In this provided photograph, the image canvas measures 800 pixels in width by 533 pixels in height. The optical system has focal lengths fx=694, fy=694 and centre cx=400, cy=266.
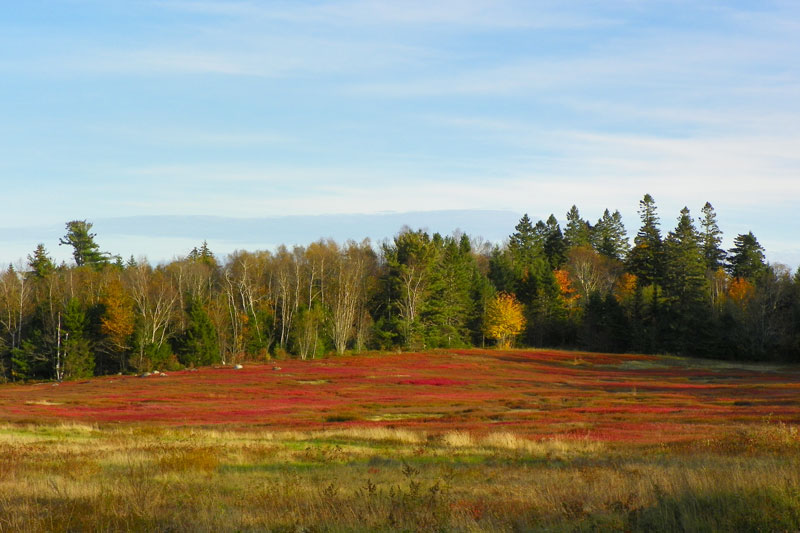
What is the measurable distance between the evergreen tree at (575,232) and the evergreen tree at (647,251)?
18671 mm

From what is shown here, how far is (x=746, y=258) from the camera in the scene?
105 metres

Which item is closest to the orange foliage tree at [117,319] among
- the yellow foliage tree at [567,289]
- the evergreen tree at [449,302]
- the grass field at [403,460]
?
the grass field at [403,460]

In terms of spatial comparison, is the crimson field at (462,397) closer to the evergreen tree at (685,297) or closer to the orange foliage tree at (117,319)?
the evergreen tree at (685,297)

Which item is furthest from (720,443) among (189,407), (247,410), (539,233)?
(539,233)

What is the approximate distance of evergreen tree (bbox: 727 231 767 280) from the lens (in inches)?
4097

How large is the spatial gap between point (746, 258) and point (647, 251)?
52.0ft

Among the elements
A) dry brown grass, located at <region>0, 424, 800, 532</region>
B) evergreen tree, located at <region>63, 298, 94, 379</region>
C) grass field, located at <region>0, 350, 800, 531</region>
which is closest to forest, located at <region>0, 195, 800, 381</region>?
evergreen tree, located at <region>63, 298, 94, 379</region>

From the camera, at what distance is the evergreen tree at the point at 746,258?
104062mm

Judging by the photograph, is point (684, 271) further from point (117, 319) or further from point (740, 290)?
point (117, 319)

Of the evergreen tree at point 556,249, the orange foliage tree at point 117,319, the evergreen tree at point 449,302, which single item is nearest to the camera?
the orange foliage tree at point 117,319

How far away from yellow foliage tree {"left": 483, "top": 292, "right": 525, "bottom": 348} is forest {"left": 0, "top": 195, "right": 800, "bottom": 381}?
20cm

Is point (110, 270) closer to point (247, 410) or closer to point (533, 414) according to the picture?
point (247, 410)

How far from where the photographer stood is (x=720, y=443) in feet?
57.5

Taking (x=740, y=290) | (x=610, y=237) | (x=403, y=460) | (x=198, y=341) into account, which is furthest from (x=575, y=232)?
(x=403, y=460)
